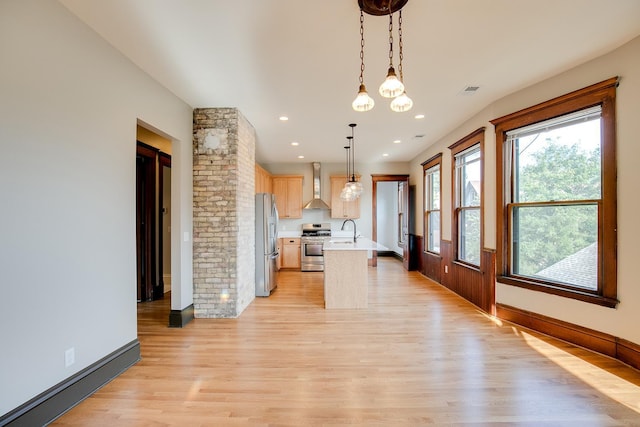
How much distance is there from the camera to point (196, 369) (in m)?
2.44

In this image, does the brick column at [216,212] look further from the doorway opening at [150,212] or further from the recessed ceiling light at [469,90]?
the recessed ceiling light at [469,90]

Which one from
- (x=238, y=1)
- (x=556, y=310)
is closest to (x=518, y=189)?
(x=556, y=310)

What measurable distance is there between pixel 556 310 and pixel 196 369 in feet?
11.9

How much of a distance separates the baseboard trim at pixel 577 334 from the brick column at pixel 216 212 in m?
3.47

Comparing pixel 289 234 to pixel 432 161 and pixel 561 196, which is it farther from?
pixel 561 196

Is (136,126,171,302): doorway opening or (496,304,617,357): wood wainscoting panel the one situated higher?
(136,126,171,302): doorway opening

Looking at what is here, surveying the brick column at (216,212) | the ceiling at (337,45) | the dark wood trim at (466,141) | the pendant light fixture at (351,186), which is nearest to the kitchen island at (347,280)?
the brick column at (216,212)

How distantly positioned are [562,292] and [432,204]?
129 inches

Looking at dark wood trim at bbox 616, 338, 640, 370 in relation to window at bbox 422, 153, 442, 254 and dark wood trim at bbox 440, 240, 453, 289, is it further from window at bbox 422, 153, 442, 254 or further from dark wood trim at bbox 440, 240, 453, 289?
window at bbox 422, 153, 442, 254

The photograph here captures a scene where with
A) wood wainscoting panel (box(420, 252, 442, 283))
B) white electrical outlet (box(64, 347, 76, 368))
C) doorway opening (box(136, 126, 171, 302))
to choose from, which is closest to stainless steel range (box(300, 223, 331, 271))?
wood wainscoting panel (box(420, 252, 442, 283))

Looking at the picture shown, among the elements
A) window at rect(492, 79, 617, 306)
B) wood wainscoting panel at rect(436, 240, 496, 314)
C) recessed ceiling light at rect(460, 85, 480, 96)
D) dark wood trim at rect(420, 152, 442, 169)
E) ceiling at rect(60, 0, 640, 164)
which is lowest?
wood wainscoting panel at rect(436, 240, 496, 314)

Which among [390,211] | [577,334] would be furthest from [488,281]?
[390,211]

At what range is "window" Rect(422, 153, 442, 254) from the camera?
580cm

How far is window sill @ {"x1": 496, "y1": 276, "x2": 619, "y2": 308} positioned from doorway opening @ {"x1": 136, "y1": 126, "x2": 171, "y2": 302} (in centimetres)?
511
